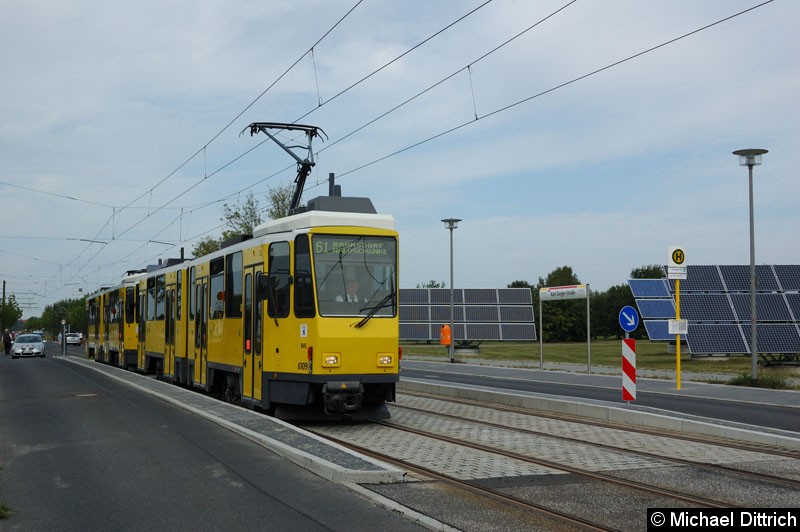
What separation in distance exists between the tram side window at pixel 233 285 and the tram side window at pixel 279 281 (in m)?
1.96

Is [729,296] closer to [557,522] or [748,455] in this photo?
[748,455]

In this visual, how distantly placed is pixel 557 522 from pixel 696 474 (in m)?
3.04

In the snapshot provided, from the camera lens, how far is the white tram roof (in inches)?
562

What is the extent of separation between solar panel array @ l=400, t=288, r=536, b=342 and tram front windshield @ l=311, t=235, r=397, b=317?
29.7 m

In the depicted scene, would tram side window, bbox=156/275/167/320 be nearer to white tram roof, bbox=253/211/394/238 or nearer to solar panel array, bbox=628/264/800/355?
white tram roof, bbox=253/211/394/238

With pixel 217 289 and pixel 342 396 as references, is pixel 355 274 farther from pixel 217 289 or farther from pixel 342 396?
pixel 217 289

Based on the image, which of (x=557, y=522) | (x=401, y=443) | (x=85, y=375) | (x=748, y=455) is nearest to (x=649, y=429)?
(x=748, y=455)

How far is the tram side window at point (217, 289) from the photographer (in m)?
17.8

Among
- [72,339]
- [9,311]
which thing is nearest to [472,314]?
[72,339]

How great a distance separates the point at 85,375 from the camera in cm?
2795

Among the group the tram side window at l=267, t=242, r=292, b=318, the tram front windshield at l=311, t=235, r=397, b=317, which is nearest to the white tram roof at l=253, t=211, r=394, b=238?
the tram front windshield at l=311, t=235, r=397, b=317

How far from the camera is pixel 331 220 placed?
47.1ft

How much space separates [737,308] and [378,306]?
22.4 meters

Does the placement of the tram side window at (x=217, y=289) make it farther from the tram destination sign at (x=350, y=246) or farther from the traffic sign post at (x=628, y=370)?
the traffic sign post at (x=628, y=370)
